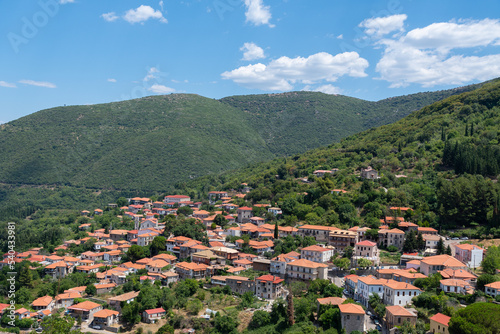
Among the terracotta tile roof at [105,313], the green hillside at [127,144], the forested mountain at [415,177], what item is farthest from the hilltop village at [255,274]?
the green hillside at [127,144]

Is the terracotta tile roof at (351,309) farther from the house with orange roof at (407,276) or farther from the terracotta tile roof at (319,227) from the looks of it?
the terracotta tile roof at (319,227)

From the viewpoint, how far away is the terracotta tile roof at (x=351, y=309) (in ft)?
98.7

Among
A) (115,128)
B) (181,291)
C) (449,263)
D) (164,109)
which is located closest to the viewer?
(449,263)

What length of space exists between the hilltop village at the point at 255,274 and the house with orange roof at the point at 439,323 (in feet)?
0.20

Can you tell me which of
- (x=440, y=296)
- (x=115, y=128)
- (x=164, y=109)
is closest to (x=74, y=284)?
(x=440, y=296)

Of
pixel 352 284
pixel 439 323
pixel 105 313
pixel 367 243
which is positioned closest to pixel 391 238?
pixel 367 243

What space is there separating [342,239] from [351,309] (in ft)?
50.2

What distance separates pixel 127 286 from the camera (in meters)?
40.9

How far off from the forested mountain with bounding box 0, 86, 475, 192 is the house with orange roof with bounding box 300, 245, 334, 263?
66.2 metres

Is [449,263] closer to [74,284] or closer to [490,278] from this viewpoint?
[490,278]

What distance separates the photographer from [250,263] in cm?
4369

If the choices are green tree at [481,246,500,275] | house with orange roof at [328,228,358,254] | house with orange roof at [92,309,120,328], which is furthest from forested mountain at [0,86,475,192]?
green tree at [481,246,500,275]

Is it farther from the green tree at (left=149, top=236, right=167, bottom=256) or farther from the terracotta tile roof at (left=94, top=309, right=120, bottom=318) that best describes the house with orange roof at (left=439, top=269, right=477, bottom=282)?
the green tree at (left=149, top=236, right=167, bottom=256)

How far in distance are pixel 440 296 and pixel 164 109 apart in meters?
134
